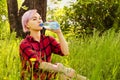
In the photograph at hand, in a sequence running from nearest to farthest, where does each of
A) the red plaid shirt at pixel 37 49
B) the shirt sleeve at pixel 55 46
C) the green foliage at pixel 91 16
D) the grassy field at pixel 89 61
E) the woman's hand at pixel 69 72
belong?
the grassy field at pixel 89 61, the woman's hand at pixel 69 72, the red plaid shirt at pixel 37 49, the shirt sleeve at pixel 55 46, the green foliage at pixel 91 16

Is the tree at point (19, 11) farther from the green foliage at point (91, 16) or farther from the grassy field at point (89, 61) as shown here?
the grassy field at point (89, 61)

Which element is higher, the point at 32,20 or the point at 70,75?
the point at 32,20

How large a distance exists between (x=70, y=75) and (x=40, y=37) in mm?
699

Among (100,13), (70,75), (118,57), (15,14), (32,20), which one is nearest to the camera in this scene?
(70,75)

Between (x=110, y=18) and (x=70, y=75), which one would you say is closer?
(x=70, y=75)

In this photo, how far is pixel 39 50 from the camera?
4.40 m

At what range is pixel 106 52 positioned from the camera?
16.1 feet

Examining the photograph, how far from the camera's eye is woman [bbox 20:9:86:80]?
4.00m

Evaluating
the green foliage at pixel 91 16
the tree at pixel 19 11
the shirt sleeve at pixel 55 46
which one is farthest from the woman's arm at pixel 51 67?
the green foliage at pixel 91 16

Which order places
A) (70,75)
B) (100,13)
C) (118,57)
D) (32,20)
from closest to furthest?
(70,75)
(32,20)
(118,57)
(100,13)

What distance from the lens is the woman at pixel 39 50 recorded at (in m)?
4.00

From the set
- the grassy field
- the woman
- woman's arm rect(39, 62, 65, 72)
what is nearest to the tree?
the grassy field

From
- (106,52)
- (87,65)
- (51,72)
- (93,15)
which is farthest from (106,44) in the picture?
(93,15)

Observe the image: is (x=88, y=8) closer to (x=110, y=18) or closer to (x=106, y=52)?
(x=110, y=18)
